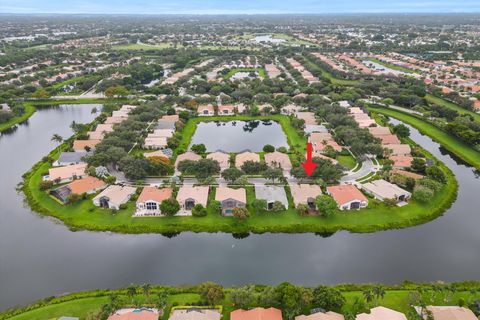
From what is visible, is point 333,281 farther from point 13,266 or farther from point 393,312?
point 13,266

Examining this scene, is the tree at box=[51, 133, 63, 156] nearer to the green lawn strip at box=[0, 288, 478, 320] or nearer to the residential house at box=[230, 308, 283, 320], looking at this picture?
the green lawn strip at box=[0, 288, 478, 320]

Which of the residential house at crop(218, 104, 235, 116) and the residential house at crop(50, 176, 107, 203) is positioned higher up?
the residential house at crop(50, 176, 107, 203)

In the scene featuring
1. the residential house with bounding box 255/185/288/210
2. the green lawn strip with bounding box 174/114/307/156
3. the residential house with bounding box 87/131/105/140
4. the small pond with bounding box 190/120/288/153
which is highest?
the residential house with bounding box 255/185/288/210

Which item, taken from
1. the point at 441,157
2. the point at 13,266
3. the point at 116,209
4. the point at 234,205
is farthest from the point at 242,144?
the point at 13,266

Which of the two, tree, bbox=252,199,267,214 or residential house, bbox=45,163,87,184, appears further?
residential house, bbox=45,163,87,184

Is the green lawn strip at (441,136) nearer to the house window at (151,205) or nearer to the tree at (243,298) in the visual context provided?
the tree at (243,298)

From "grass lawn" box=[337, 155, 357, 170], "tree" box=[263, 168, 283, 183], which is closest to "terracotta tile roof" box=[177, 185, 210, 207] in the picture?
"tree" box=[263, 168, 283, 183]
